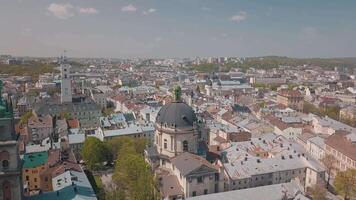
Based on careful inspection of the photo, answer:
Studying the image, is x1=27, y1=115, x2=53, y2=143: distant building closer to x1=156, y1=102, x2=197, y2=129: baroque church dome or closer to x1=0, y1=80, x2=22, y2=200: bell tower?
x1=156, y1=102, x2=197, y2=129: baroque church dome

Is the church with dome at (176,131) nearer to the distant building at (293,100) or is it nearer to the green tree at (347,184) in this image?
the green tree at (347,184)

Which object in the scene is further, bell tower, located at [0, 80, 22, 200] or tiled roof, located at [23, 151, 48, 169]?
tiled roof, located at [23, 151, 48, 169]

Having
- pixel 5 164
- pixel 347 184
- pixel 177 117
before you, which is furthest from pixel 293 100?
pixel 5 164

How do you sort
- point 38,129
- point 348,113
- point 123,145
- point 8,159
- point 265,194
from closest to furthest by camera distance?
point 8,159
point 265,194
point 123,145
point 38,129
point 348,113

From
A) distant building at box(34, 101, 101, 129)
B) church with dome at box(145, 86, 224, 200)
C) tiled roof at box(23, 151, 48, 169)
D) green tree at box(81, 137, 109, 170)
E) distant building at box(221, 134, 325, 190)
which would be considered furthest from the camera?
distant building at box(34, 101, 101, 129)

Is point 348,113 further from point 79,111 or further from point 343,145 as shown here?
point 79,111

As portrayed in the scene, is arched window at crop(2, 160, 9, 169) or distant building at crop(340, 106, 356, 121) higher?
arched window at crop(2, 160, 9, 169)

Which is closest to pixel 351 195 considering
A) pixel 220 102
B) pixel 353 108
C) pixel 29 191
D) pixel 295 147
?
pixel 295 147

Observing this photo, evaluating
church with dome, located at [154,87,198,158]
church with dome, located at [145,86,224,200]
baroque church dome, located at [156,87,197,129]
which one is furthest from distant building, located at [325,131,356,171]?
baroque church dome, located at [156,87,197,129]
